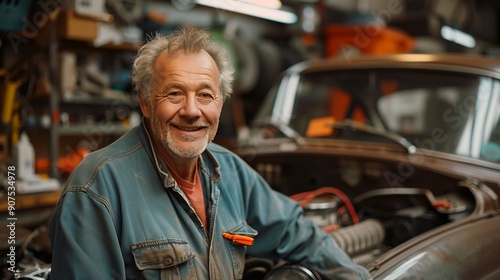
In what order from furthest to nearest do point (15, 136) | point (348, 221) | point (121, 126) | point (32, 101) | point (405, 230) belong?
1. point (121, 126)
2. point (32, 101)
3. point (15, 136)
4. point (348, 221)
5. point (405, 230)

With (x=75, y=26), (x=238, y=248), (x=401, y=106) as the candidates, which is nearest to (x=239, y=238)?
(x=238, y=248)

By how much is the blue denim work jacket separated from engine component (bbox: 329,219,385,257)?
10.7 inches

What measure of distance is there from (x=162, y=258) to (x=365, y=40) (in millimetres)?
5740

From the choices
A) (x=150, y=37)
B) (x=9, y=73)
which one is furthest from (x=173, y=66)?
(x=9, y=73)

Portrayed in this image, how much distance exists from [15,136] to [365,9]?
18.0 ft

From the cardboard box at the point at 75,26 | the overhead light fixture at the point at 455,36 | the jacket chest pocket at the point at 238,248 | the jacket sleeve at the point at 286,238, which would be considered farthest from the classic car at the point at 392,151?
the overhead light fixture at the point at 455,36

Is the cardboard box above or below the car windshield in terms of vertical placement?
above

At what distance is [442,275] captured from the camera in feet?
5.64

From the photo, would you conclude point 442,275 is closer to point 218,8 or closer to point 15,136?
point 15,136

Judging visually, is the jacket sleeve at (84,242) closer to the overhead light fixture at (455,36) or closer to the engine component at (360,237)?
the engine component at (360,237)

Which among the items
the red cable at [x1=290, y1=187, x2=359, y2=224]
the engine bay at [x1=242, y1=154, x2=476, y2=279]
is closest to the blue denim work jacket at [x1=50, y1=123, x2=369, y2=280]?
the engine bay at [x1=242, y1=154, x2=476, y2=279]

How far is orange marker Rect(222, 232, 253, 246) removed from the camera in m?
1.62

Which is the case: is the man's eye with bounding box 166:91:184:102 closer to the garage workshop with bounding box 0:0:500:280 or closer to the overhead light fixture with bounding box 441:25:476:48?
the garage workshop with bounding box 0:0:500:280

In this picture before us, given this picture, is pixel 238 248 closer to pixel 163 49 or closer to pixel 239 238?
pixel 239 238
